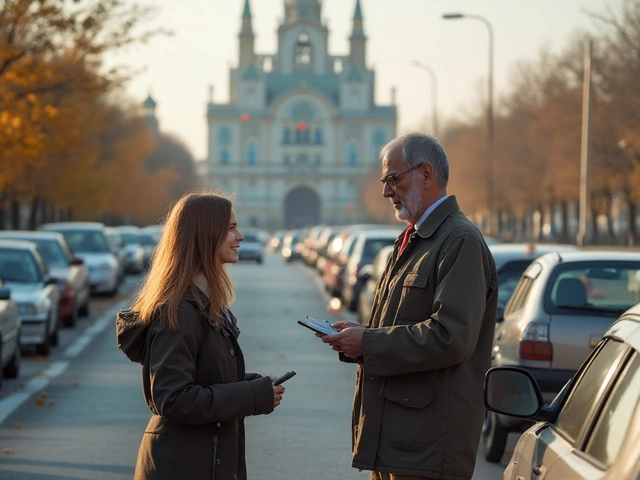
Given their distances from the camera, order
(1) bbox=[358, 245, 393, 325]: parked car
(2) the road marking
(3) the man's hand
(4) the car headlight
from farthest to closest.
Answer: (1) bbox=[358, 245, 393, 325]: parked car < (4) the car headlight < (2) the road marking < (3) the man's hand

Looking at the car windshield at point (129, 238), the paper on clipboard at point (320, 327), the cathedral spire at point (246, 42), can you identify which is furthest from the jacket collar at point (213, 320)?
the cathedral spire at point (246, 42)

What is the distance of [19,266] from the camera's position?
1720 centimetres

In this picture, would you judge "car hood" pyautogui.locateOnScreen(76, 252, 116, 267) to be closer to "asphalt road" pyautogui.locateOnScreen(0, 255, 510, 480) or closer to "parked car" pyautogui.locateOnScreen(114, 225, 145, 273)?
"asphalt road" pyautogui.locateOnScreen(0, 255, 510, 480)

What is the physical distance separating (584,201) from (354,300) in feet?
49.0

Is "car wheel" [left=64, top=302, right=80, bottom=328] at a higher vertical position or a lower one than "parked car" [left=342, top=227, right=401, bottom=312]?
lower

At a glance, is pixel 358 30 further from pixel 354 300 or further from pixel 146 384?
pixel 146 384

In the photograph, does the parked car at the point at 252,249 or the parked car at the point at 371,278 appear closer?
the parked car at the point at 371,278

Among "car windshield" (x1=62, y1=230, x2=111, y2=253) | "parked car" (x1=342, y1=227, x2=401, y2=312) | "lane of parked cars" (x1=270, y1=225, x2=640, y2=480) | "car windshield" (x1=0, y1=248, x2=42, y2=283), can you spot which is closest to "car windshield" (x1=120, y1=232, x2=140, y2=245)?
"car windshield" (x1=62, y1=230, x2=111, y2=253)

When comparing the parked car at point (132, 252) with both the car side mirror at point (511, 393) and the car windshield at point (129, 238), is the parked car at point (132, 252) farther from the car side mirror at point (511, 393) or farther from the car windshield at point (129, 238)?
the car side mirror at point (511, 393)

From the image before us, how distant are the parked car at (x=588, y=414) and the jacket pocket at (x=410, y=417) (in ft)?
0.72

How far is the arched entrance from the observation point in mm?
167875

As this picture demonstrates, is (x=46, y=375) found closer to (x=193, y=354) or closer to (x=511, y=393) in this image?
(x=193, y=354)

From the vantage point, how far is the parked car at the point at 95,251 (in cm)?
2848

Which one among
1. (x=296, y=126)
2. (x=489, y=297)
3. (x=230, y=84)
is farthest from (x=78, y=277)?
→ (x=230, y=84)
